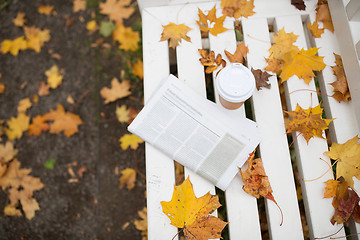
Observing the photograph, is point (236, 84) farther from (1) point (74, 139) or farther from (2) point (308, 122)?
(1) point (74, 139)

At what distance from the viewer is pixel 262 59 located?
1017 millimetres

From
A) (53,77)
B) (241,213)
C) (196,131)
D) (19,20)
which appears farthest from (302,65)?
(19,20)

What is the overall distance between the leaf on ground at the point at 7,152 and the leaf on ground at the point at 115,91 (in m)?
0.62

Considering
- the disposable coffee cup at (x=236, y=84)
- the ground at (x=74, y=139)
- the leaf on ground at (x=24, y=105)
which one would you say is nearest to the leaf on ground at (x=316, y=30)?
the disposable coffee cup at (x=236, y=84)

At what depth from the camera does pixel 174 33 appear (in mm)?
1042

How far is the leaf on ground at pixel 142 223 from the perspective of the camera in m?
1.44

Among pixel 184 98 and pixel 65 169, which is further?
pixel 65 169

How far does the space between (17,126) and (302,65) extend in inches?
62.7

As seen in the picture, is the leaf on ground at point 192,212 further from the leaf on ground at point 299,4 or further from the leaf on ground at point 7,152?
the leaf on ground at point 7,152

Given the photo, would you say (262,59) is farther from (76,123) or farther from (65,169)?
(65,169)

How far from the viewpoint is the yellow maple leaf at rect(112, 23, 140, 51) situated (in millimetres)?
1625

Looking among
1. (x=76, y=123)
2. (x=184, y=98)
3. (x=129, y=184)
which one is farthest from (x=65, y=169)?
(x=184, y=98)

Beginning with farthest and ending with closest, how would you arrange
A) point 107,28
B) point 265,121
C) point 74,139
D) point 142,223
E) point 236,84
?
point 107,28 < point 74,139 < point 142,223 < point 265,121 < point 236,84

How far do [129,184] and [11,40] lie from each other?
123 cm
